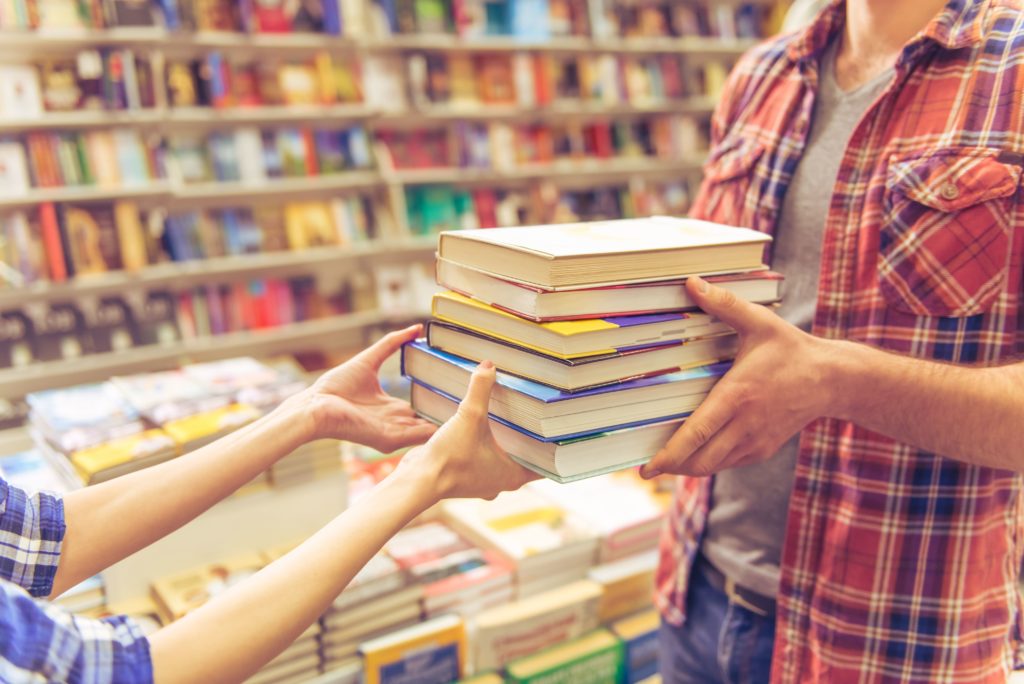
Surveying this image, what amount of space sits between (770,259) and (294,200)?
3746 mm

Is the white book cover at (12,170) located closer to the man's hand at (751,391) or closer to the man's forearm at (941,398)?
the man's hand at (751,391)

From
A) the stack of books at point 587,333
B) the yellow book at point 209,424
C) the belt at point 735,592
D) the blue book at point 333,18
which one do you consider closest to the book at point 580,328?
the stack of books at point 587,333

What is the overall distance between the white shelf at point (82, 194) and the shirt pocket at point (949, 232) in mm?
3636

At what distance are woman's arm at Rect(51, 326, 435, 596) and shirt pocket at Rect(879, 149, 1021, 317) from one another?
1.93 ft

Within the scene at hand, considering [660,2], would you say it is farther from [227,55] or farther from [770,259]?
[770,259]

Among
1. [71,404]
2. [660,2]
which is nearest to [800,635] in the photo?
[71,404]

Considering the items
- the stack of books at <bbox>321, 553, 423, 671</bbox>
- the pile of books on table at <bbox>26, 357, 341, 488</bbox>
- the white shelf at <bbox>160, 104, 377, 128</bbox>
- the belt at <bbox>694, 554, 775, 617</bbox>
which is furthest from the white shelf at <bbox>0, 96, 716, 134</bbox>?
the belt at <bbox>694, 554, 775, 617</bbox>

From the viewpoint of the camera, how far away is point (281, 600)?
0.69 meters

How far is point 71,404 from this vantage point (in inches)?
58.4

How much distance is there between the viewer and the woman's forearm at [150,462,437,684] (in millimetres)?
653

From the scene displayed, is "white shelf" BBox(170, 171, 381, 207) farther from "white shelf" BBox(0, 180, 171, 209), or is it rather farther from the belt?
the belt

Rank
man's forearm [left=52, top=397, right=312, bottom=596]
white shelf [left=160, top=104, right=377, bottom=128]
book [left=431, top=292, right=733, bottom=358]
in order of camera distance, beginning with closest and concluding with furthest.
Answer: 1. book [left=431, top=292, right=733, bottom=358]
2. man's forearm [left=52, top=397, right=312, bottom=596]
3. white shelf [left=160, top=104, right=377, bottom=128]

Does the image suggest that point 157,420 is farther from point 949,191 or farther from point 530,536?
point 949,191

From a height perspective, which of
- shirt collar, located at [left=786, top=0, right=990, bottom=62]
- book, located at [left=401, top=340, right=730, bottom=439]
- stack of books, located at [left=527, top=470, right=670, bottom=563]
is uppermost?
shirt collar, located at [left=786, top=0, right=990, bottom=62]
